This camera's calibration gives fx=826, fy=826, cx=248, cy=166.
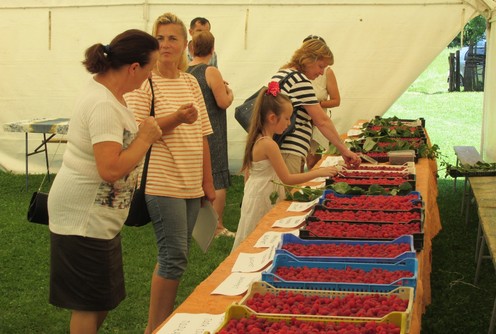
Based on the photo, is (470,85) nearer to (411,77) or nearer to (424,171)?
(411,77)

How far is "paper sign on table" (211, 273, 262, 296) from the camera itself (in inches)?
105

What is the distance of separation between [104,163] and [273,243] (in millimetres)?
912

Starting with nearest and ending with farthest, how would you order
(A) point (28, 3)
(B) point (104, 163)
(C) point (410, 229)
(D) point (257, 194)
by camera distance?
(B) point (104, 163) → (C) point (410, 229) → (D) point (257, 194) → (A) point (28, 3)

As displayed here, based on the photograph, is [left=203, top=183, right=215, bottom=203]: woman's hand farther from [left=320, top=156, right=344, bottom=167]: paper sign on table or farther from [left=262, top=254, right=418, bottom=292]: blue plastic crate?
[left=320, top=156, right=344, bottom=167]: paper sign on table

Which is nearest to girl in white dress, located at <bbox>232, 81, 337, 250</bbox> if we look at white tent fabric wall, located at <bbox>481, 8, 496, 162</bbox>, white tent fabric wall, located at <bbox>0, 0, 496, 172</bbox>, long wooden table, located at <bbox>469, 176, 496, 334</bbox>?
long wooden table, located at <bbox>469, 176, 496, 334</bbox>

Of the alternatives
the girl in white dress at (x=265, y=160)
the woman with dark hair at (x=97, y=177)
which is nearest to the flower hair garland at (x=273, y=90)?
the girl in white dress at (x=265, y=160)

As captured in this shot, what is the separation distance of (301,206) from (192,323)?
1.80 metres

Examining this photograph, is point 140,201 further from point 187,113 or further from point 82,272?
point 82,272

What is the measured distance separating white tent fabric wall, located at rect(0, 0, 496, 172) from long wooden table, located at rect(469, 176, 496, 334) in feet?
7.34

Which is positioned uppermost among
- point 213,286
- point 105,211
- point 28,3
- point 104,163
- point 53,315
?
point 28,3

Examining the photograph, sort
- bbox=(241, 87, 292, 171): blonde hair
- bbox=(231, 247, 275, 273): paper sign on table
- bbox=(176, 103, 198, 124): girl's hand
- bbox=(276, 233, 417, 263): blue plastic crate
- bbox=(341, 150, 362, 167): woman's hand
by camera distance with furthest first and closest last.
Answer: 1. bbox=(341, 150, 362, 167): woman's hand
2. bbox=(241, 87, 292, 171): blonde hair
3. bbox=(176, 103, 198, 124): girl's hand
4. bbox=(231, 247, 275, 273): paper sign on table
5. bbox=(276, 233, 417, 263): blue plastic crate

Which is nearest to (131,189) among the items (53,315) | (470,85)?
(53,315)

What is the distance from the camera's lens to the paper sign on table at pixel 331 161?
539cm

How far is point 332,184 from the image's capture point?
435cm
